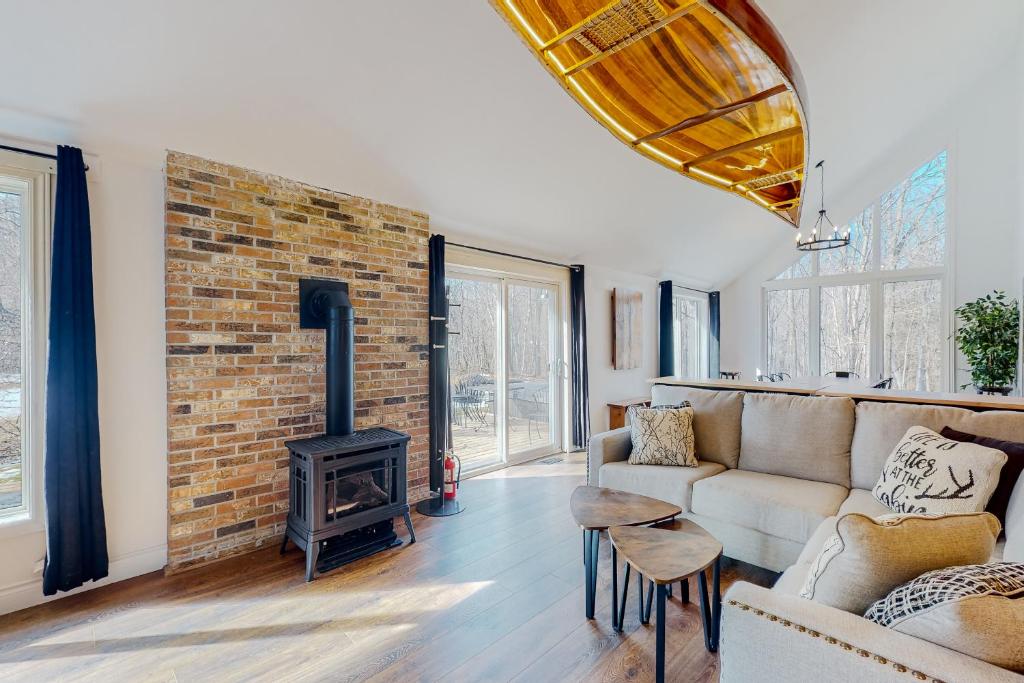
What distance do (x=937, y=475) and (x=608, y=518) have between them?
55.9 inches

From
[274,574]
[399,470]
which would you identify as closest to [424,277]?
[399,470]

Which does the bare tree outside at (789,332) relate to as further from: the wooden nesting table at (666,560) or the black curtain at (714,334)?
the wooden nesting table at (666,560)

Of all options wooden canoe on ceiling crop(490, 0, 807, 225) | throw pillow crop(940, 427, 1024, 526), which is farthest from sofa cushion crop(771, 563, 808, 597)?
wooden canoe on ceiling crop(490, 0, 807, 225)

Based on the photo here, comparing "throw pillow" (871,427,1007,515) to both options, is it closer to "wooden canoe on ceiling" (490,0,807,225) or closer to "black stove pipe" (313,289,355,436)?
"wooden canoe on ceiling" (490,0,807,225)

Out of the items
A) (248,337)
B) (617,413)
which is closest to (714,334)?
(617,413)

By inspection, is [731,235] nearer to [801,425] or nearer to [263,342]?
[801,425]

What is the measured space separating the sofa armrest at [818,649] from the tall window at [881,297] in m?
7.38

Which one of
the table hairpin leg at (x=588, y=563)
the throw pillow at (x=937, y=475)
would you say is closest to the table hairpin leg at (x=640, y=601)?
the table hairpin leg at (x=588, y=563)

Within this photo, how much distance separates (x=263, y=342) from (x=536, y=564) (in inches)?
81.5

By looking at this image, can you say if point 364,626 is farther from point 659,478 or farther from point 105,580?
point 659,478

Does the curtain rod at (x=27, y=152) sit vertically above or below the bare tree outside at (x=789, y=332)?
above

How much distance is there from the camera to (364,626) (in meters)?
2.15

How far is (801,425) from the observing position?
9.23ft

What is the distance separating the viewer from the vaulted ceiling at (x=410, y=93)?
6.88 ft
